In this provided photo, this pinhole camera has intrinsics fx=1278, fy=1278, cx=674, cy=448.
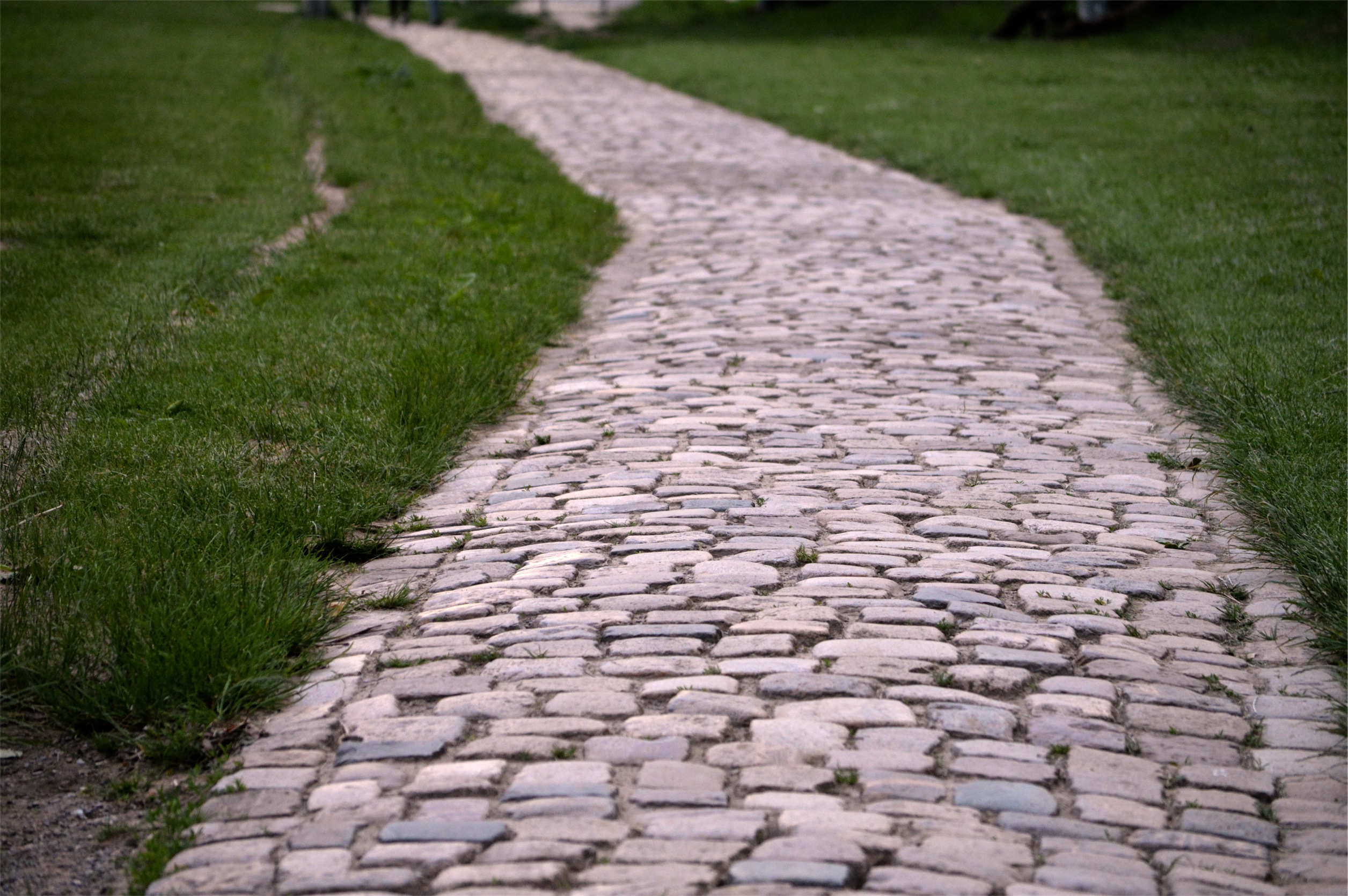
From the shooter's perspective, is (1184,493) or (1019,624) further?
(1184,493)

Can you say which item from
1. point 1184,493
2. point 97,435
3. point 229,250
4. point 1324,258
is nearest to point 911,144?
point 1324,258

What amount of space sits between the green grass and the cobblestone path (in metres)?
0.28

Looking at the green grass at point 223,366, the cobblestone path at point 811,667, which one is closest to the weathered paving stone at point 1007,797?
the cobblestone path at point 811,667

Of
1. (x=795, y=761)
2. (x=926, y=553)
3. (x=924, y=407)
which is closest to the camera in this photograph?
(x=795, y=761)

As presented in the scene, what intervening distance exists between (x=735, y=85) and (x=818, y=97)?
6.72 ft

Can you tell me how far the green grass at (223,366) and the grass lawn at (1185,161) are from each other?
10.3 feet

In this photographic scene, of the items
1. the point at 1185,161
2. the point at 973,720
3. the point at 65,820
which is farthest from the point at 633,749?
the point at 1185,161

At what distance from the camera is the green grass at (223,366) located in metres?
3.46

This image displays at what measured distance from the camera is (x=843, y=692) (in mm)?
3383

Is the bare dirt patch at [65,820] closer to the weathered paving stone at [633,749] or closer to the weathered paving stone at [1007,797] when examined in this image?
the weathered paving stone at [633,749]

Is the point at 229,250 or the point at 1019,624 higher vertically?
the point at 229,250

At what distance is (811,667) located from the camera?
11.5 ft

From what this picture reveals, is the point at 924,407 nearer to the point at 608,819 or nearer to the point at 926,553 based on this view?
the point at 926,553

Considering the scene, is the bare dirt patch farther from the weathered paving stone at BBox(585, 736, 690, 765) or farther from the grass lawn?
the grass lawn
